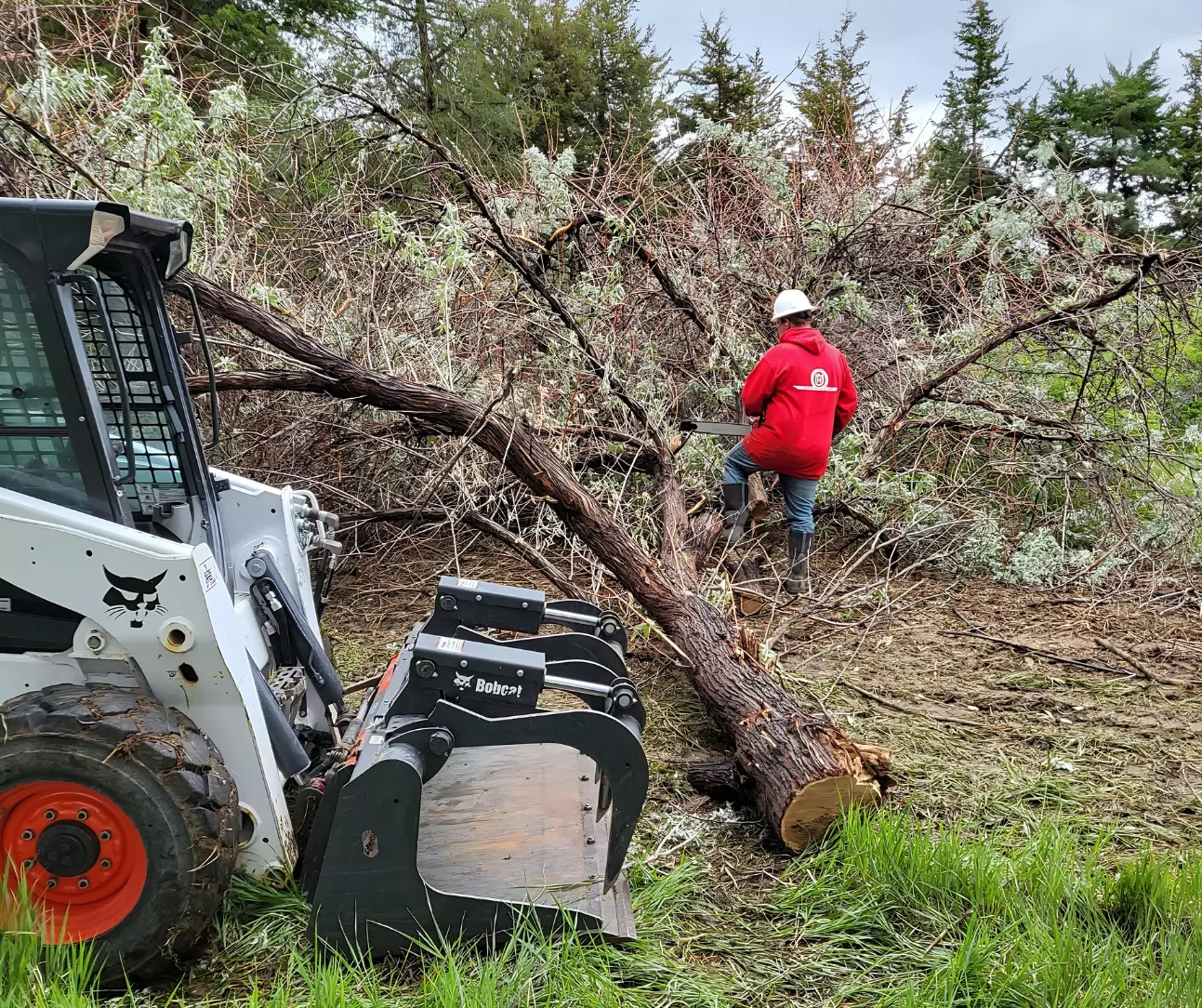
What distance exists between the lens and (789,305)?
254 inches

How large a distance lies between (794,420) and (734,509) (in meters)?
0.81

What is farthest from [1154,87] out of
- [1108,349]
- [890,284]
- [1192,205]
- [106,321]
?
[106,321]

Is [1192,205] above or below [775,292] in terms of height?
above

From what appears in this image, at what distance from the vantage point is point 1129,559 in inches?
264

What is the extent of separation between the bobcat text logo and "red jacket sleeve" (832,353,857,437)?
4587 mm

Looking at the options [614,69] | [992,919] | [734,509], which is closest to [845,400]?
[734,509]

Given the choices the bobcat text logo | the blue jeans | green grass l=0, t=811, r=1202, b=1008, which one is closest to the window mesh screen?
the bobcat text logo

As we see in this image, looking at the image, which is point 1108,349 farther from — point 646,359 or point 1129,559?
point 646,359

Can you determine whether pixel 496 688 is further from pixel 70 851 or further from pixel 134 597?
pixel 70 851

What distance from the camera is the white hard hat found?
21.2 ft

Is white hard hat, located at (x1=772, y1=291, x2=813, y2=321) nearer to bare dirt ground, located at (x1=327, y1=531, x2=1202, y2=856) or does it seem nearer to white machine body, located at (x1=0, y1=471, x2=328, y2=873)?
bare dirt ground, located at (x1=327, y1=531, x2=1202, y2=856)

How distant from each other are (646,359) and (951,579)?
2807 mm

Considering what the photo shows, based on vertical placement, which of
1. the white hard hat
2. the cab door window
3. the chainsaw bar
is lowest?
the cab door window

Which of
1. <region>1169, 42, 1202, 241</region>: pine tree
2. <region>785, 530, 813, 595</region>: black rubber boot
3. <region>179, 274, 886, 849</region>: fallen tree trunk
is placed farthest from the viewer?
<region>1169, 42, 1202, 241</region>: pine tree
